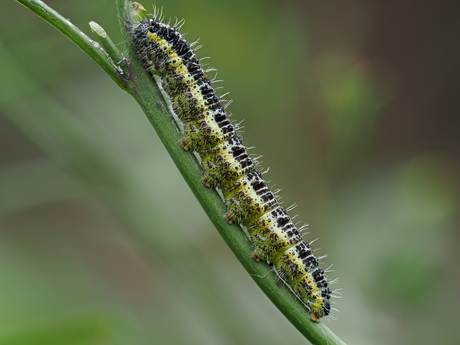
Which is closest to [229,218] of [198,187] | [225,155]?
[198,187]

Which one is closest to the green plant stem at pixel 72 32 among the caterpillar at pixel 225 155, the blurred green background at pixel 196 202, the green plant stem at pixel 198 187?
the green plant stem at pixel 198 187

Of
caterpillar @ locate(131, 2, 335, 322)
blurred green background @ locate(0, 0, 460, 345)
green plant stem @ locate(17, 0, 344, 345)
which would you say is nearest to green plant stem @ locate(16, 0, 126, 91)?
green plant stem @ locate(17, 0, 344, 345)

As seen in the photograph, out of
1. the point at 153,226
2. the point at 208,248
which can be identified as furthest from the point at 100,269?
the point at 153,226

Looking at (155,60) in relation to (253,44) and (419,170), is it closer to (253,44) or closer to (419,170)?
(253,44)

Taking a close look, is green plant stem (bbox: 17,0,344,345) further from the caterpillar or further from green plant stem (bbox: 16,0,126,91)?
the caterpillar

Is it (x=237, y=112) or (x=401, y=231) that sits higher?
(x=237, y=112)

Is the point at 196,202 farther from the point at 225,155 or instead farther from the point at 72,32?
the point at 72,32

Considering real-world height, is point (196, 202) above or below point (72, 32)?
below
